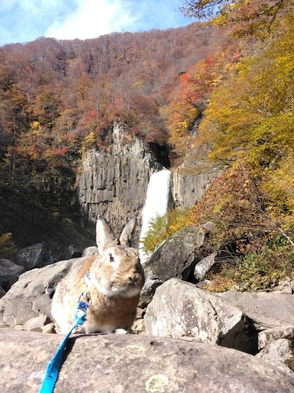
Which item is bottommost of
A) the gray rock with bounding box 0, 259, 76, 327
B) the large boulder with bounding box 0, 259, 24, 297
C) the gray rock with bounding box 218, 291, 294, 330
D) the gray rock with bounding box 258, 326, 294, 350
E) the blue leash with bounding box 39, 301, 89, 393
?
the large boulder with bounding box 0, 259, 24, 297

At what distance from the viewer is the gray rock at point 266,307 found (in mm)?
5828

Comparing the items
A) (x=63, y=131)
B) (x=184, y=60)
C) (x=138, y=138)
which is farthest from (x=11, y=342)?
(x=184, y=60)

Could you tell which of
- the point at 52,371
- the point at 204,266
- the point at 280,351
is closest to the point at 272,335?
the point at 280,351

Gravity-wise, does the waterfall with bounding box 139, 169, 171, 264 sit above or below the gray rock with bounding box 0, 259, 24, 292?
above

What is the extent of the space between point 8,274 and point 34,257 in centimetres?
945

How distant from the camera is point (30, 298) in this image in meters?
8.65

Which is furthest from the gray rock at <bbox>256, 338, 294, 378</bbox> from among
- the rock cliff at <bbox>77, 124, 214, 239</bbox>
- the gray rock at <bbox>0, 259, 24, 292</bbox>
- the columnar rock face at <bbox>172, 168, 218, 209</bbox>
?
the rock cliff at <bbox>77, 124, 214, 239</bbox>

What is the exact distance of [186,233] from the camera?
12086mm

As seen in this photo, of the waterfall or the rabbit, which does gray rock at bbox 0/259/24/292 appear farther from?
the rabbit

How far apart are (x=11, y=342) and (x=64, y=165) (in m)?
41.1

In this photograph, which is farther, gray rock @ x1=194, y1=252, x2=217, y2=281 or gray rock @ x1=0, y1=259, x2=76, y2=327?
gray rock @ x1=194, y1=252, x2=217, y2=281

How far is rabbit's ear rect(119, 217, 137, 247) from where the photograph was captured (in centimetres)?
230

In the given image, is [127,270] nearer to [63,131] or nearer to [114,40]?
[63,131]

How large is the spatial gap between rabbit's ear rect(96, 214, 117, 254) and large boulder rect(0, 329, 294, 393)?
1.97 ft
